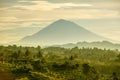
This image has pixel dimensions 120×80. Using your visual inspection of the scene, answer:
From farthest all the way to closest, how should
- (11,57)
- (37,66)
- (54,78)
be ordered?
(11,57) → (37,66) → (54,78)

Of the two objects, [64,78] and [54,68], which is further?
[54,68]

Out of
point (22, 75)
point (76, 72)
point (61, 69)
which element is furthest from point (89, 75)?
point (22, 75)

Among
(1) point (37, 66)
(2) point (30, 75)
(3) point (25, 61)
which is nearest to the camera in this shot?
(2) point (30, 75)

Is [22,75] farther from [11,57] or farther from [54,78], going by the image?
[11,57]

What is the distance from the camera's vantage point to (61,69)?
5150 cm

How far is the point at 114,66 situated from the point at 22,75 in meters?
18.8

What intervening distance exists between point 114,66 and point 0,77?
21.4 metres

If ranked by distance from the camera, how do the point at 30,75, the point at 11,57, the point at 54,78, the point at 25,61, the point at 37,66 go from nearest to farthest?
1. the point at 54,78
2. the point at 30,75
3. the point at 37,66
4. the point at 25,61
5. the point at 11,57

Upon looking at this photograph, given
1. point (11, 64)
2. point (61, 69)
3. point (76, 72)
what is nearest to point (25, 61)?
point (11, 64)

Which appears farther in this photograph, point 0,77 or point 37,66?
point 37,66

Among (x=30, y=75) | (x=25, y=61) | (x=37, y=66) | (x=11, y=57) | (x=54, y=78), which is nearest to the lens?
(x=54, y=78)

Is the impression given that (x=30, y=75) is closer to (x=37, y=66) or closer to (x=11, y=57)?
(x=37, y=66)

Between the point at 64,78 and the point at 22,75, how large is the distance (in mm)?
6344

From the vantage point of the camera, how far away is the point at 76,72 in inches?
1908
